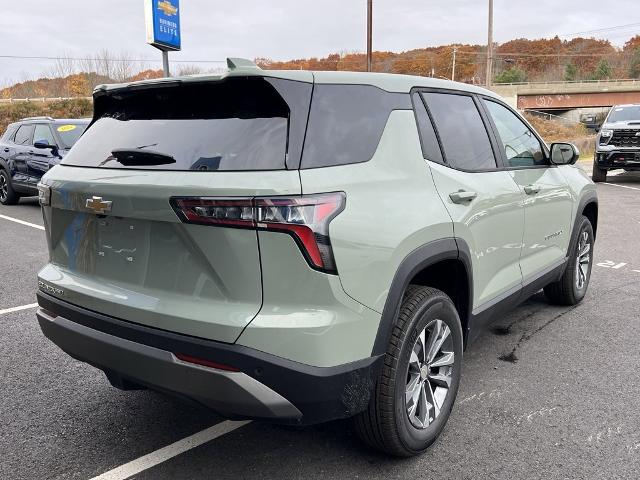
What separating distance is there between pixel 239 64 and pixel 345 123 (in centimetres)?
49

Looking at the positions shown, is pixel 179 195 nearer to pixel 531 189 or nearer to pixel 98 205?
pixel 98 205

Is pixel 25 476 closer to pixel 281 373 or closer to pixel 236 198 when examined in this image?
pixel 281 373

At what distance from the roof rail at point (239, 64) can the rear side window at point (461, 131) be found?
1.09 metres

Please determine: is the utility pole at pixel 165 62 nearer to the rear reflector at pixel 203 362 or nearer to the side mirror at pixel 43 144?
the side mirror at pixel 43 144

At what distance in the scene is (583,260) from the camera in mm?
5105

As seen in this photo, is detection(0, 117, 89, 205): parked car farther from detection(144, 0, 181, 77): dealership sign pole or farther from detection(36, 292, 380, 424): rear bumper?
detection(36, 292, 380, 424): rear bumper

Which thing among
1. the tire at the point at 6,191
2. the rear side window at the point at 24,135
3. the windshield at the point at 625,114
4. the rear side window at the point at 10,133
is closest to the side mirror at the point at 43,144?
the rear side window at the point at 24,135

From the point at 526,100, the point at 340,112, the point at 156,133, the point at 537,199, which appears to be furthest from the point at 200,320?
the point at 526,100

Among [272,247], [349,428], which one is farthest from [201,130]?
[349,428]

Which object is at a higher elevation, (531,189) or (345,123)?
(345,123)

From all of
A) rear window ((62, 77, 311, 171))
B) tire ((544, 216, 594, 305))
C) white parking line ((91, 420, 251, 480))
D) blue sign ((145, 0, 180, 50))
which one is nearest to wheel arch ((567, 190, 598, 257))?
tire ((544, 216, 594, 305))

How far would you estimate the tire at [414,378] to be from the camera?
7.96ft

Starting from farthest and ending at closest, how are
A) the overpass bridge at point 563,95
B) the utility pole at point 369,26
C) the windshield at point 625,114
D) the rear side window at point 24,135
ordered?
the overpass bridge at point 563,95 → the utility pole at point 369,26 → the windshield at point 625,114 → the rear side window at point 24,135

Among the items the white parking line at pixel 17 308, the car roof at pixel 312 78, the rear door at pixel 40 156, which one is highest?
the car roof at pixel 312 78
